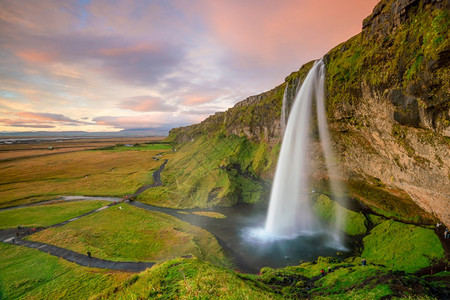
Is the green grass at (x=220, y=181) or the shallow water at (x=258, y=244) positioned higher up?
the green grass at (x=220, y=181)

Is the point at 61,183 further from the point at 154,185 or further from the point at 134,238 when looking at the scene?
the point at 134,238

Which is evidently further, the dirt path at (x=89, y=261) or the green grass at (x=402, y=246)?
the dirt path at (x=89, y=261)

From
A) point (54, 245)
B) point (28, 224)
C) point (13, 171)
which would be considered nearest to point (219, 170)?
point (54, 245)

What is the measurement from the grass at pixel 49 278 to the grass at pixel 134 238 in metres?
3.42

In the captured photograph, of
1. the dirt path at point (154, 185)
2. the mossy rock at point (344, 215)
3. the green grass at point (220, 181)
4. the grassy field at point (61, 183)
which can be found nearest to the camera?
the mossy rock at point (344, 215)

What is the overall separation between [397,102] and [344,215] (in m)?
23.2

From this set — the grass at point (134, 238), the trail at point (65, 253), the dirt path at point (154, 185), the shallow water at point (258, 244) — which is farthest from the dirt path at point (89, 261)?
the dirt path at point (154, 185)

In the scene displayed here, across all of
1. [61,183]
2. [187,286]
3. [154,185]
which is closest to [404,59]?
[187,286]

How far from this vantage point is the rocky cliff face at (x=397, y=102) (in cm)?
1639

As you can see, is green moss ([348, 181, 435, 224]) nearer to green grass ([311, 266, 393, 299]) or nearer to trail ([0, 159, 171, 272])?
green grass ([311, 266, 393, 299])

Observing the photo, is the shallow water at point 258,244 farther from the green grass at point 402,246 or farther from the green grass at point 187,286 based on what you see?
the green grass at point 187,286

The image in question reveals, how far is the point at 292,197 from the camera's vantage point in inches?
1604

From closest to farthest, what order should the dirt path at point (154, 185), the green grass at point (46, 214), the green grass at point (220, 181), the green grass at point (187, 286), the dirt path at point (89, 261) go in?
the green grass at point (187, 286) < the dirt path at point (89, 261) < the green grass at point (46, 214) < the green grass at point (220, 181) < the dirt path at point (154, 185)

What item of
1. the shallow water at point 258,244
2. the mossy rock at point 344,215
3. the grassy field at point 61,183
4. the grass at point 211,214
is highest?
the mossy rock at point 344,215
